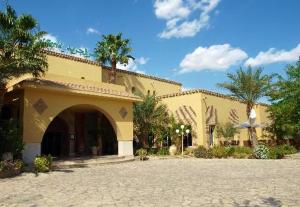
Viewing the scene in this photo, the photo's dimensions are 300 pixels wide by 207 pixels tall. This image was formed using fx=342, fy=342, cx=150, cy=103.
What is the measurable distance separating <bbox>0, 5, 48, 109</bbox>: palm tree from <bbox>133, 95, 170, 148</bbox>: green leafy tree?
42.9 feet

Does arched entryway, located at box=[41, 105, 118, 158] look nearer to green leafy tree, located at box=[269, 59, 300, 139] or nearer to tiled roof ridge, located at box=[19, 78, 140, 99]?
tiled roof ridge, located at box=[19, 78, 140, 99]

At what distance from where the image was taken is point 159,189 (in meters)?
11.1

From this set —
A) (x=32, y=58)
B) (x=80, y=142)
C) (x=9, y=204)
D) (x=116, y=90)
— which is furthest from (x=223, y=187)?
(x=80, y=142)

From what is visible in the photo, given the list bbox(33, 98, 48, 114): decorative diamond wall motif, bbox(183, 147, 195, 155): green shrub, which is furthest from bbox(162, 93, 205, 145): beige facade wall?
bbox(33, 98, 48, 114): decorative diamond wall motif

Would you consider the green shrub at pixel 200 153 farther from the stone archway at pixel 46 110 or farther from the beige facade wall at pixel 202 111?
the stone archway at pixel 46 110

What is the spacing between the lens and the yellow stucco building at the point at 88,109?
18.4m

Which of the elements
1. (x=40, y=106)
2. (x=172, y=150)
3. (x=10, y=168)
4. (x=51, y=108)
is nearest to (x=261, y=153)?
(x=172, y=150)

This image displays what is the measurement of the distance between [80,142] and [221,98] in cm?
1401

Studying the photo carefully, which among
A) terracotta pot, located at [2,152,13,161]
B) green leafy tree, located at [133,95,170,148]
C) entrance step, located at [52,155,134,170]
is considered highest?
green leafy tree, located at [133,95,170,148]

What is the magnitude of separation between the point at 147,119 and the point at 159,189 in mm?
17413

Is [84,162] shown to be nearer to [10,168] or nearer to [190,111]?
[10,168]

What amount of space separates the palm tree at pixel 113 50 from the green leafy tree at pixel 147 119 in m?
4.74

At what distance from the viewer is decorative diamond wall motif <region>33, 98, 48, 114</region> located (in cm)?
1853

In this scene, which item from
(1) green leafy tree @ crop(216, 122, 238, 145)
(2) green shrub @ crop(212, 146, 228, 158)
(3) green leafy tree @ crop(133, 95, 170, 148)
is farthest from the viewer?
(1) green leafy tree @ crop(216, 122, 238, 145)
